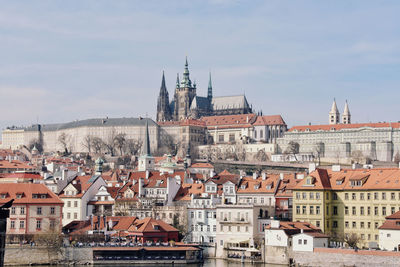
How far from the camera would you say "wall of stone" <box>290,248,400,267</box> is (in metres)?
60.5

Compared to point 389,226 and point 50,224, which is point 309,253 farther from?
point 50,224

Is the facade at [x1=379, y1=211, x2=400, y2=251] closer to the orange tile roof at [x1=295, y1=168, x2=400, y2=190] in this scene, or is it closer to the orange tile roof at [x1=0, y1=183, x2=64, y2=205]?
the orange tile roof at [x1=295, y1=168, x2=400, y2=190]

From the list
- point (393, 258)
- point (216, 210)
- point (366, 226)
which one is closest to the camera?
point (393, 258)

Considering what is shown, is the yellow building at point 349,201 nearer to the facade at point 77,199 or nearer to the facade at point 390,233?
the facade at point 390,233

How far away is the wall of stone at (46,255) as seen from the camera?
6744 cm

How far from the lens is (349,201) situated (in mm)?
74312

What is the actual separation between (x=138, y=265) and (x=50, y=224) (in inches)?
482

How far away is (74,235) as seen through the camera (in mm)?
73125

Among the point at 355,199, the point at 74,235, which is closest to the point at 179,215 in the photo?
the point at 74,235

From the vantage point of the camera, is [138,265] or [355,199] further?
[355,199]

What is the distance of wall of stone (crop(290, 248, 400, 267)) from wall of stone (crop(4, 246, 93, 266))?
16898mm

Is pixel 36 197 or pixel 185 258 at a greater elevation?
pixel 36 197

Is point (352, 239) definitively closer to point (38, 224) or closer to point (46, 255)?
point (46, 255)

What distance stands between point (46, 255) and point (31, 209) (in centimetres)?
816
